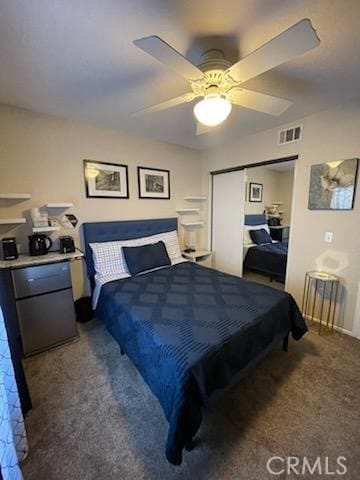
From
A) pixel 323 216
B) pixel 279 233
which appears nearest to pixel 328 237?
pixel 323 216

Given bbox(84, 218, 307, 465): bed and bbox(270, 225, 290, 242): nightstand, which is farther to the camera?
bbox(270, 225, 290, 242): nightstand

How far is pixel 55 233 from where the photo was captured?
256cm

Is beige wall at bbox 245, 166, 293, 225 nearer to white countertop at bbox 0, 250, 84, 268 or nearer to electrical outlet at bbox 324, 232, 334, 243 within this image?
electrical outlet at bbox 324, 232, 334, 243

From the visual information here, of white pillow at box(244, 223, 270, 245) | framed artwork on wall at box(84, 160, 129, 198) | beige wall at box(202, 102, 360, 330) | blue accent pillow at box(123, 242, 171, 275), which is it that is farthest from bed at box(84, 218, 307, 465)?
white pillow at box(244, 223, 270, 245)

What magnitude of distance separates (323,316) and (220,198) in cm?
235

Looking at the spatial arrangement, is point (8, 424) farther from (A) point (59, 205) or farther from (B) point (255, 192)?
(B) point (255, 192)

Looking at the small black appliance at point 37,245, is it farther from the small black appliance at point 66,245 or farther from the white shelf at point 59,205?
the white shelf at point 59,205

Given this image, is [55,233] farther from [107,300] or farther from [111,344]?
[111,344]

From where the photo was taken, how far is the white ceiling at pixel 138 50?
1.11m

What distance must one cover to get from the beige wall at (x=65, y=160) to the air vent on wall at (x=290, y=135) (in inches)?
65.6

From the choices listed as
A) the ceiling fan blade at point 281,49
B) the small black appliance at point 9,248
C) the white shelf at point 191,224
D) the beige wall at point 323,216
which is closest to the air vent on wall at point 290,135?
the beige wall at point 323,216

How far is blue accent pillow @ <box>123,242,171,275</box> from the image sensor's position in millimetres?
2594

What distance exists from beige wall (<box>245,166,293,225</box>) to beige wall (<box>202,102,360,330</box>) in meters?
1.80

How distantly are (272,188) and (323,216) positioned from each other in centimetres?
284
